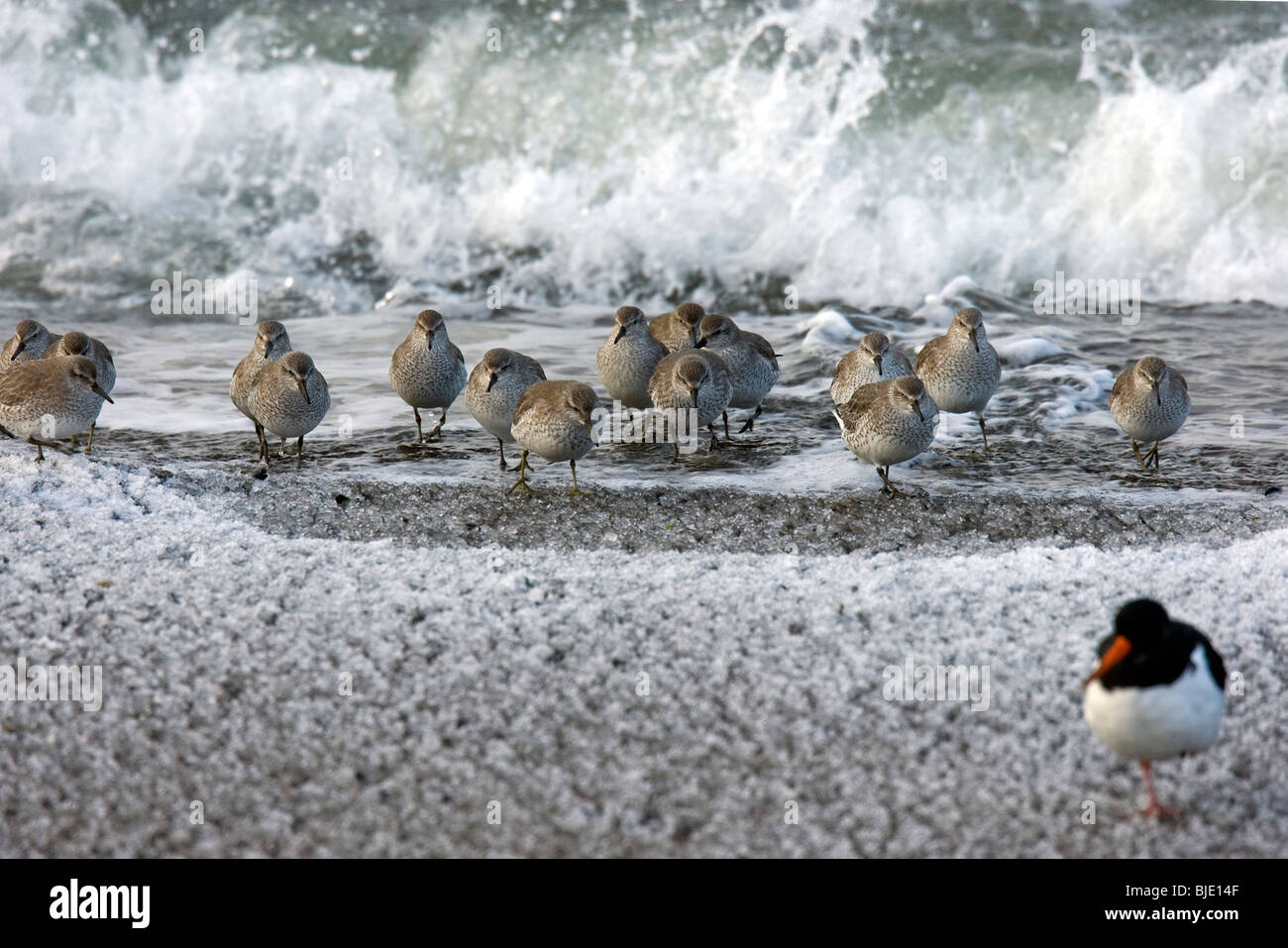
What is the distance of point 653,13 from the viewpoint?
14922 millimetres

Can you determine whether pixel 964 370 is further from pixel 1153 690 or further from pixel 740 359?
pixel 1153 690

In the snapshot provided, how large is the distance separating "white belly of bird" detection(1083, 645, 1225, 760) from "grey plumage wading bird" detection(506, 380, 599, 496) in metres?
3.40

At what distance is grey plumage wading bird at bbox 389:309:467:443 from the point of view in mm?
7430

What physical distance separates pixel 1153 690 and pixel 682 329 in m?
4.94

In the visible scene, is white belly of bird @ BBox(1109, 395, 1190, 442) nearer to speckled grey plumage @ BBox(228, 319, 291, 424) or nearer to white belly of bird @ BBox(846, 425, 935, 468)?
white belly of bird @ BBox(846, 425, 935, 468)

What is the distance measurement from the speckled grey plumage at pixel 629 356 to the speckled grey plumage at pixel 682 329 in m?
0.24

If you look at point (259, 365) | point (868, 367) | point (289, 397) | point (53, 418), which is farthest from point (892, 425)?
point (53, 418)

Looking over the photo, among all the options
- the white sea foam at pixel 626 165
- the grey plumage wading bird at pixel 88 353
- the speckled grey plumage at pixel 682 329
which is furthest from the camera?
the white sea foam at pixel 626 165

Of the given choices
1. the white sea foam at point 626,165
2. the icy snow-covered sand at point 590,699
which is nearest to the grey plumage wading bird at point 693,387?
the icy snow-covered sand at point 590,699

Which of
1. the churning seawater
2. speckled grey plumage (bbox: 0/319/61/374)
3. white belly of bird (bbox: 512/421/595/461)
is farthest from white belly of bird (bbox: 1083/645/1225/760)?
speckled grey plumage (bbox: 0/319/61/374)

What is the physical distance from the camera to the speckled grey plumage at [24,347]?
7.61 m

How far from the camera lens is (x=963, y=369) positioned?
23.8 ft

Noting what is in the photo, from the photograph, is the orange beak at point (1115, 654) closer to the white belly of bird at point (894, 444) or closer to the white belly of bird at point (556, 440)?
the white belly of bird at point (894, 444)

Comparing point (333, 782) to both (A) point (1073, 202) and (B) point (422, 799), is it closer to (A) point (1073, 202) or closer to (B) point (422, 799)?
(B) point (422, 799)
